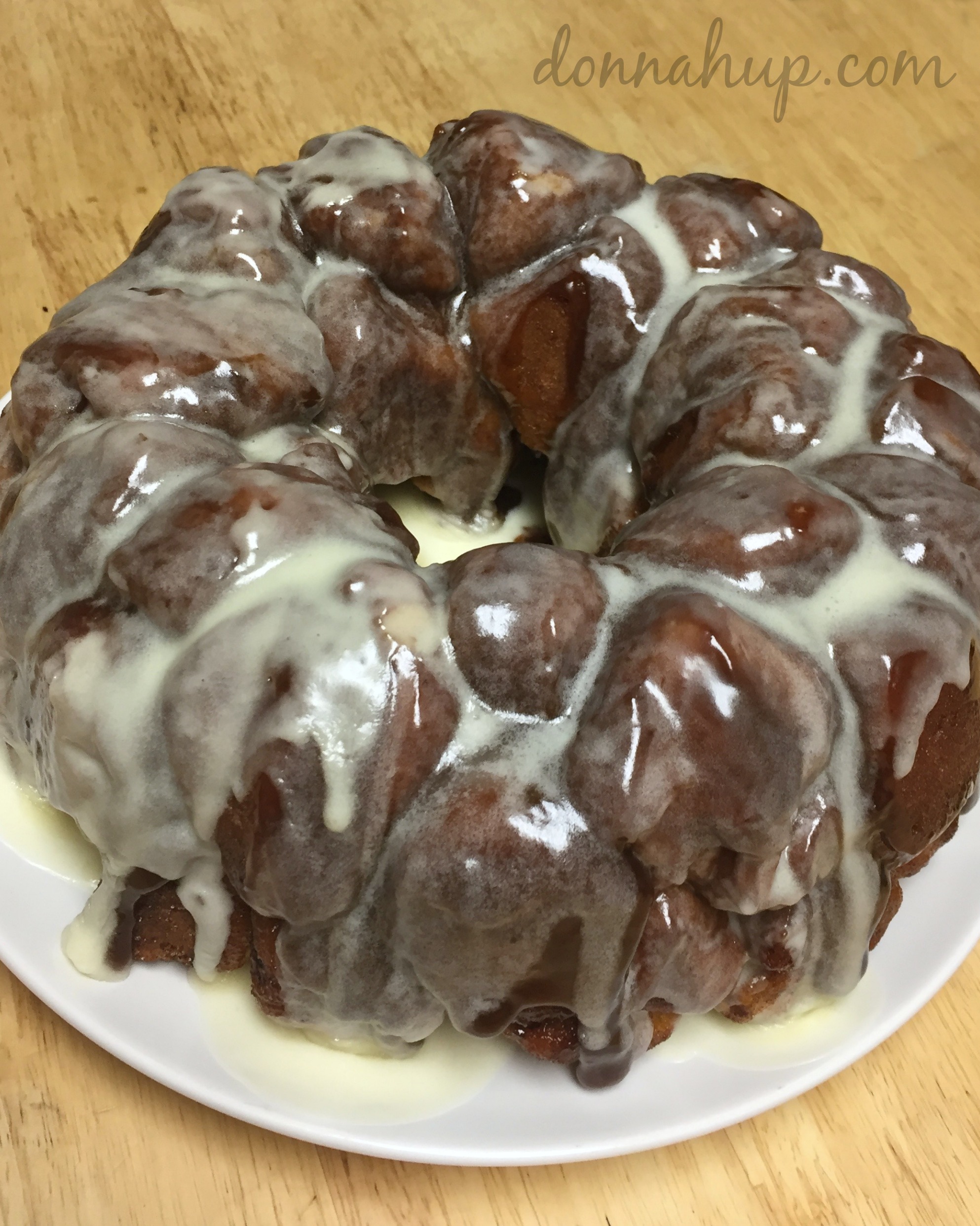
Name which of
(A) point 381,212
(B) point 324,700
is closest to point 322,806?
(B) point 324,700

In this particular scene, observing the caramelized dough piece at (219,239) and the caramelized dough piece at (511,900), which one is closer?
the caramelized dough piece at (511,900)

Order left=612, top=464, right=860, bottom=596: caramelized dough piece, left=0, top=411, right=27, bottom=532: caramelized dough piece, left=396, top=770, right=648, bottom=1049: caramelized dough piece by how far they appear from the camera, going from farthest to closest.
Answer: left=0, top=411, right=27, bottom=532: caramelized dough piece, left=612, top=464, right=860, bottom=596: caramelized dough piece, left=396, top=770, right=648, bottom=1049: caramelized dough piece

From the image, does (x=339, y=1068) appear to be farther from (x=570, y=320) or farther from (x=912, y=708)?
(x=570, y=320)

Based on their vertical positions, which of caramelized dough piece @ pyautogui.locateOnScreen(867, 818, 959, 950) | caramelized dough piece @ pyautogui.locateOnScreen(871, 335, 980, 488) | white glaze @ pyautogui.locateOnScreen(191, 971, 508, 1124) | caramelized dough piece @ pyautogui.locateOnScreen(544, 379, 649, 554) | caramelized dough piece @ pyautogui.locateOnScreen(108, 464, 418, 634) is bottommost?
white glaze @ pyautogui.locateOnScreen(191, 971, 508, 1124)

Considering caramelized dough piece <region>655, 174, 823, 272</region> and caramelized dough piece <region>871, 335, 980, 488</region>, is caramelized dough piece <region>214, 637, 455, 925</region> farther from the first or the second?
caramelized dough piece <region>655, 174, 823, 272</region>

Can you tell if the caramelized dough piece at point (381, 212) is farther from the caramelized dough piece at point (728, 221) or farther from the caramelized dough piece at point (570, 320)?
the caramelized dough piece at point (728, 221)

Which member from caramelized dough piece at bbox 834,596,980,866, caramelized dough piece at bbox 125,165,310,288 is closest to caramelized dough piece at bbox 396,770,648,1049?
caramelized dough piece at bbox 834,596,980,866

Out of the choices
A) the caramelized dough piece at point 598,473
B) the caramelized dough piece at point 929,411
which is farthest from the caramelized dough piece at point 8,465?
the caramelized dough piece at point 929,411
